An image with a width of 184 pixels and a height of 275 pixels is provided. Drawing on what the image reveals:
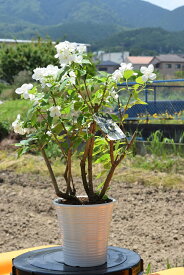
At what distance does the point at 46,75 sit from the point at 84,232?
2.02 ft

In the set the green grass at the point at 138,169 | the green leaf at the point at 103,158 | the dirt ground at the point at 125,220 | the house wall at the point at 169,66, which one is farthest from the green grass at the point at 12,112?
the house wall at the point at 169,66

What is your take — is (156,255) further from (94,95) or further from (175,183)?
(175,183)

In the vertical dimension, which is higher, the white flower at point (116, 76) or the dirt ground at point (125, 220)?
the white flower at point (116, 76)

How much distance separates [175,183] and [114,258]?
166 inches

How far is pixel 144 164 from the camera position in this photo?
7352mm

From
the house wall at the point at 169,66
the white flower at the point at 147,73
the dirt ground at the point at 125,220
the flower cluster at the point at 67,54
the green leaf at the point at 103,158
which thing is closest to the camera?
the flower cluster at the point at 67,54

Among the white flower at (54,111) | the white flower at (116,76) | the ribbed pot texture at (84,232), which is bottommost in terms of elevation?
the ribbed pot texture at (84,232)

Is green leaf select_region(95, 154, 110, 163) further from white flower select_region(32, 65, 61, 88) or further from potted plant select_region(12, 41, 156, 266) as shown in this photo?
white flower select_region(32, 65, 61, 88)

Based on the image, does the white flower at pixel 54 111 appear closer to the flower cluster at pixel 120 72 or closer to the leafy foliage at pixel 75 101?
the leafy foliage at pixel 75 101

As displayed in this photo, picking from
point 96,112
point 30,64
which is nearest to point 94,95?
A: point 96,112

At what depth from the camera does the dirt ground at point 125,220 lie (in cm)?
421

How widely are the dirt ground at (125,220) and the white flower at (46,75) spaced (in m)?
1.85

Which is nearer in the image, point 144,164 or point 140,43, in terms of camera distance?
point 144,164

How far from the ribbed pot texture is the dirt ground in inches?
60.1
